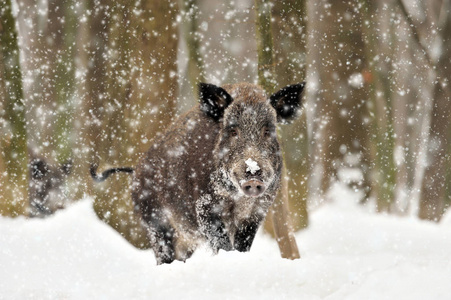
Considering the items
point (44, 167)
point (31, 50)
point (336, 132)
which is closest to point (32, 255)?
point (44, 167)

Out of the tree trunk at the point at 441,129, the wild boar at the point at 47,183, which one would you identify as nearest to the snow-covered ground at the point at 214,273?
the wild boar at the point at 47,183

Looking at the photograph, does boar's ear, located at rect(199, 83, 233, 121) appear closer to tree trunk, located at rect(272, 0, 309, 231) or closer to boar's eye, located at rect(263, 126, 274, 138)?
boar's eye, located at rect(263, 126, 274, 138)

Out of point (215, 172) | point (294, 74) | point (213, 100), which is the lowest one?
point (215, 172)

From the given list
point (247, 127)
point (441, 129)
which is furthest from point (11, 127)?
point (441, 129)

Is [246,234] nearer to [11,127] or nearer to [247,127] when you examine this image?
[247,127]

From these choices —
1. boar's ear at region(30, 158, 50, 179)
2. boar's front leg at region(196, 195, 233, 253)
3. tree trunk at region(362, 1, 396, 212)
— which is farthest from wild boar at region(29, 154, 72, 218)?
Result: tree trunk at region(362, 1, 396, 212)

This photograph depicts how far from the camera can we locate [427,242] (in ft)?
22.9

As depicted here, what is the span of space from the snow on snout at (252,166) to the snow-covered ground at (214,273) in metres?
0.83

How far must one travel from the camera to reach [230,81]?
12516 mm

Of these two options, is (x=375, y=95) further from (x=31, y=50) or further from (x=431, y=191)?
(x=31, y=50)

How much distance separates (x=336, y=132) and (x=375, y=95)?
1.03 meters

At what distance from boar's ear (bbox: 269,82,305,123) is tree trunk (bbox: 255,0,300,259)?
820 millimetres

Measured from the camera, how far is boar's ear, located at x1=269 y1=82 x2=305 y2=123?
5758 millimetres

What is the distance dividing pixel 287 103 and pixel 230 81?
6.77 m
